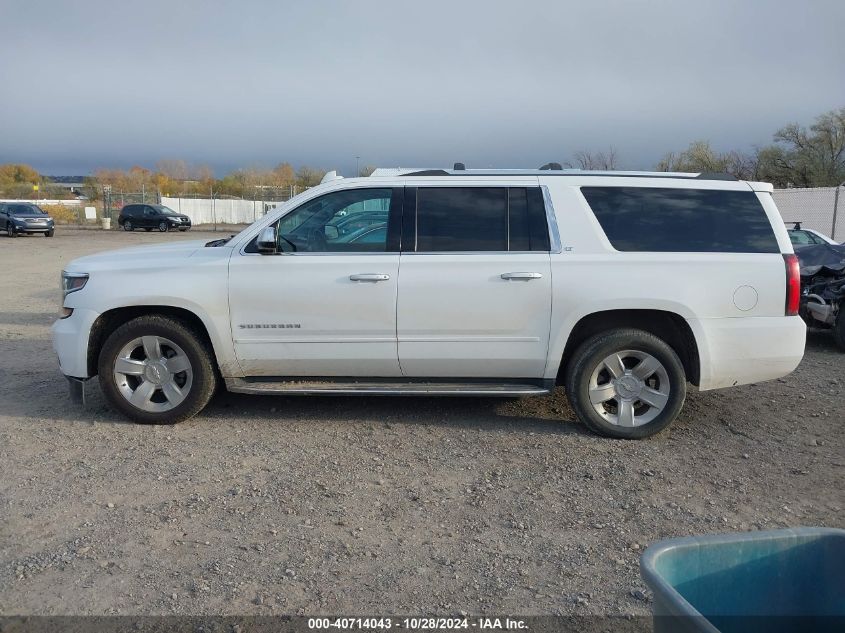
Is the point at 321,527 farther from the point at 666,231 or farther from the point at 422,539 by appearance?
the point at 666,231

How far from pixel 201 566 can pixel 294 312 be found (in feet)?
7.36

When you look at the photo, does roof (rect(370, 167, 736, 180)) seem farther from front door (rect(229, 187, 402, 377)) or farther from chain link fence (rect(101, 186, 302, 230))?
chain link fence (rect(101, 186, 302, 230))

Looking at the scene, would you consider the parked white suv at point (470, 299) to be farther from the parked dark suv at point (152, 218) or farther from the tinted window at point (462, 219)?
the parked dark suv at point (152, 218)

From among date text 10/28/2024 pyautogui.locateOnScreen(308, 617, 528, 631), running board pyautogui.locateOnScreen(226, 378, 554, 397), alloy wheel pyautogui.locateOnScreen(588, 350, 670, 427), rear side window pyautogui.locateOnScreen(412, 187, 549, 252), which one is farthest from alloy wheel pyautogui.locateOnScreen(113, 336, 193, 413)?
alloy wheel pyautogui.locateOnScreen(588, 350, 670, 427)

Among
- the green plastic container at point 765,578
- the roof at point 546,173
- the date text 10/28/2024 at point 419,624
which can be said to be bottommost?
the date text 10/28/2024 at point 419,624

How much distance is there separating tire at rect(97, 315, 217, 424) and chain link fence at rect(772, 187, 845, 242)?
20951 millimetres

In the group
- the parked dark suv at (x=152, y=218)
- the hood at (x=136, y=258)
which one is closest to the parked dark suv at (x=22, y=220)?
the parked dark suv at (x=152, y=218)

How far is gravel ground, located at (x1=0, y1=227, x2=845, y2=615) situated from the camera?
3.43 m

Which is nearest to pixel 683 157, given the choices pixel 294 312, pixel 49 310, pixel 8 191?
pixel 49 310

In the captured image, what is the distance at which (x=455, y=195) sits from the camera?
5.62m

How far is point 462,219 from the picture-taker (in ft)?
18.3

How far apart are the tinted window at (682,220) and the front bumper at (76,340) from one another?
389 cm

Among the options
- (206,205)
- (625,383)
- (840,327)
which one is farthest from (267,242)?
(206,205)

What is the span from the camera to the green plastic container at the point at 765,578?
86.8 inches
